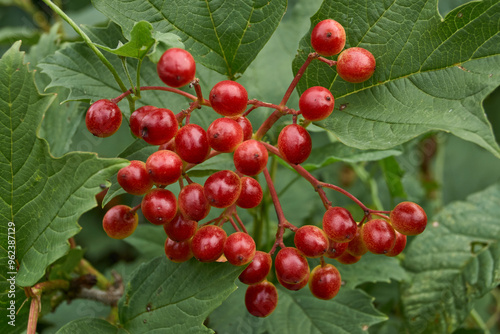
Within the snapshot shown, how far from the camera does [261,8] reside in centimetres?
128

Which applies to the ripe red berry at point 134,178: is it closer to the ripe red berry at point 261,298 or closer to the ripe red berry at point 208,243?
the ripe red berry at point 208,243

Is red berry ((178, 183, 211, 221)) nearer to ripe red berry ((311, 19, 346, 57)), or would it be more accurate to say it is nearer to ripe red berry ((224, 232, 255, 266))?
ripe red berry ((224, 232, 255, 266))

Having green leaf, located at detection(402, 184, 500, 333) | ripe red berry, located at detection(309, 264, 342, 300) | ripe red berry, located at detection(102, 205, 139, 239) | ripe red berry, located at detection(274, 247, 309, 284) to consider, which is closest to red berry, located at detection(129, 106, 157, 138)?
ripe red berry, located at detection(102, 205, 139, 239)

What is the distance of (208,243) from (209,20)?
59 centimetres

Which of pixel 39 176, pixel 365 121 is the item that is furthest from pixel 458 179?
pixel 39 176

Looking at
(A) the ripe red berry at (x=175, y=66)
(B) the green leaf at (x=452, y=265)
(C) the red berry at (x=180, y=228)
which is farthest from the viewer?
(B) the green leaf at (x=452, y=265)

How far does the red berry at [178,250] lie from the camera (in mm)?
1228

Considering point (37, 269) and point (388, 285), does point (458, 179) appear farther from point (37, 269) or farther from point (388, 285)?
point (37, 269)

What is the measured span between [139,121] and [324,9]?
0.54 m

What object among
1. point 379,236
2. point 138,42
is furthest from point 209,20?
point 379,236

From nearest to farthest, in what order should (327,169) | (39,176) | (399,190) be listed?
(39,176), (399,190), (327,169)

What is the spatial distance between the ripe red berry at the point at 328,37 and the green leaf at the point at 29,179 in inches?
26.0

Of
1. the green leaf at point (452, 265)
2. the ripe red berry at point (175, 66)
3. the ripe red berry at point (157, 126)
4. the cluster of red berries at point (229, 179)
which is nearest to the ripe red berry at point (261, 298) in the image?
the cluster of red berries at point (229, 179)

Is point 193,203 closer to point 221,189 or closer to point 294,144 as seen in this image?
point 221,189
